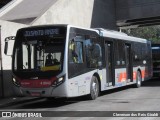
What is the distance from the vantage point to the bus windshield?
46.0 ft

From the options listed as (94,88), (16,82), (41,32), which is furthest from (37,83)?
(94,88)

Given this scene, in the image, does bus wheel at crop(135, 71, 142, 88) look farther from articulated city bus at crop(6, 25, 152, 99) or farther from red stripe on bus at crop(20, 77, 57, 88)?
red stripe on bus at crop(20, 77, 57, 88)

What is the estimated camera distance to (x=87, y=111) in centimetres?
1246

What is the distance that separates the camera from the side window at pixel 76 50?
14.3m

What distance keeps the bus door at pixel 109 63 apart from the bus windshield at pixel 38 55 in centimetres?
403

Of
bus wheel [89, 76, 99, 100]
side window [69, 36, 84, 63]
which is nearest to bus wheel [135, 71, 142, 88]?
bus wheel [89, 76, 99, 100]

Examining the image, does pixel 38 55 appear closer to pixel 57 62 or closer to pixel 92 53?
pixel 57 62

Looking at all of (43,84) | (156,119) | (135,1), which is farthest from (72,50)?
(135,1)

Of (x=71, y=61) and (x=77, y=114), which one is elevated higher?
(x=71, y=61)

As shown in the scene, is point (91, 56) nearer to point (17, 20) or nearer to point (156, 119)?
point (156, 119)

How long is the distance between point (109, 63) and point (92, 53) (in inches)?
85.8

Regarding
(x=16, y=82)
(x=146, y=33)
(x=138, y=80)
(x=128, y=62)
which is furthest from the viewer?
(x=146, y=33)

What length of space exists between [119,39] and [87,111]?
788cm

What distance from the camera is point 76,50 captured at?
1475 cm
